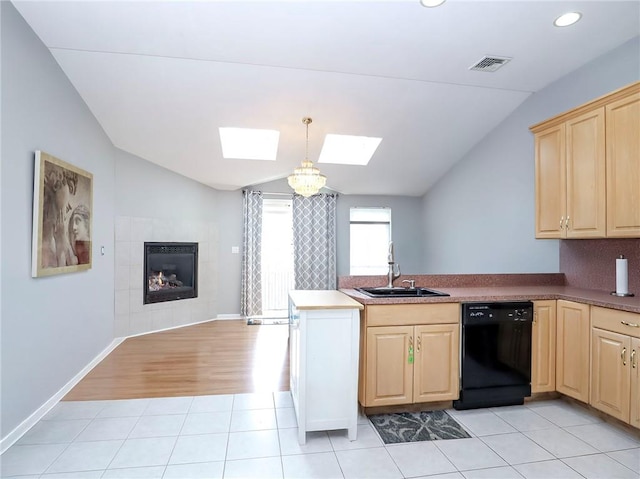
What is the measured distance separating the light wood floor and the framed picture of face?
1108 millimetres

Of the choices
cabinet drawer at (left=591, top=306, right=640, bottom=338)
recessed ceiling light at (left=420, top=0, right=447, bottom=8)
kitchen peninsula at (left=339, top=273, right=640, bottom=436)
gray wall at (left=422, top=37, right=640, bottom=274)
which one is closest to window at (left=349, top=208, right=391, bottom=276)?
gray wall at (left=422, top=37, right=640, bottom=274)

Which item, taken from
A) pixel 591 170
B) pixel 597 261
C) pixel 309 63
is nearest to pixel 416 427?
pixel 597 261

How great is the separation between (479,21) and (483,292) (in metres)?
2.10

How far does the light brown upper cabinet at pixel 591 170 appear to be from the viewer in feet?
7.88

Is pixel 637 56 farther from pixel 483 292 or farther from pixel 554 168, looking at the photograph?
pixel 483 292

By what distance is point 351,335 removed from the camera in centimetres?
230

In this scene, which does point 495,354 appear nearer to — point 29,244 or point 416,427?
point 416,427

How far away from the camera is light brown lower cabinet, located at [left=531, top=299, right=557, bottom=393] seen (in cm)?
274

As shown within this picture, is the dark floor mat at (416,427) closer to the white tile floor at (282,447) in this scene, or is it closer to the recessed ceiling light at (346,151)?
the white tile floor at (282,447)

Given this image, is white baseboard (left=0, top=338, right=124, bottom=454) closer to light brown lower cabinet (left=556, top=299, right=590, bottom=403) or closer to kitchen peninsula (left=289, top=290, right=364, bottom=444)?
kitchen peninsula (left=289, top=290, right=364, bottom=444)

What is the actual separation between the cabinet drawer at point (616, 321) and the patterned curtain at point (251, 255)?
4612mm

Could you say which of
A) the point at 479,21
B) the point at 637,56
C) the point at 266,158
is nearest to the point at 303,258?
the point at 266,158

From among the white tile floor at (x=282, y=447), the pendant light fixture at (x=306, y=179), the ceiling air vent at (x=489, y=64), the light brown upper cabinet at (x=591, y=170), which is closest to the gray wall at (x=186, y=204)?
the pendant light fixture at (x=306, y=179)

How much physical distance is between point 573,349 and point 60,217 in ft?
14.0
